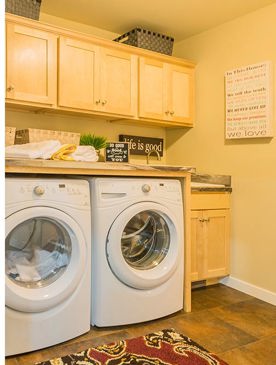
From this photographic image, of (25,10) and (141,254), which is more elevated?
(25,10)

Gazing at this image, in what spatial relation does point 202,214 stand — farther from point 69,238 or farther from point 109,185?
point 69,238

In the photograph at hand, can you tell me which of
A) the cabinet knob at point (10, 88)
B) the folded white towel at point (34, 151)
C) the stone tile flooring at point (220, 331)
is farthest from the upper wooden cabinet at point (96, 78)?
the stone tile flooring at point (220, 331)

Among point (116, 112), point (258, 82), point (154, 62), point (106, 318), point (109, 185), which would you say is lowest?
point (106, 318)

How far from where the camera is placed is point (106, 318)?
214cm

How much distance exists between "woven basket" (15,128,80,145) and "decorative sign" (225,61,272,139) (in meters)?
1.35

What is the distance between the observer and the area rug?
1.79 meters

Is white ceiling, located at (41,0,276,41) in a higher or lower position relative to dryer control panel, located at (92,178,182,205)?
higher

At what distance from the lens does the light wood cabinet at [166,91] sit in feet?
10.3

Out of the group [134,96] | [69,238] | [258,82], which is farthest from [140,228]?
[258,82]

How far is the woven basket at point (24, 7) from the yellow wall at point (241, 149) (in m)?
1.55

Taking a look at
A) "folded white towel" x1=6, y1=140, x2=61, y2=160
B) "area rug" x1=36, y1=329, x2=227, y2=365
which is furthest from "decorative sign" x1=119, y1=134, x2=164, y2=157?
"area rug" x1=36, y1=329, x2=227, y2=365

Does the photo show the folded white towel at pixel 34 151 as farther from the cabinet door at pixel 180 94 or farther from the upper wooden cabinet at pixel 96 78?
the cabinet door at pixel 180 94

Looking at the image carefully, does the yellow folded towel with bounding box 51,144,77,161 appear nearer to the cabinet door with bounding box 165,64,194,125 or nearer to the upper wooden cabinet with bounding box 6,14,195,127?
the upper wooden cabinet with bounding box 6,14,195,127

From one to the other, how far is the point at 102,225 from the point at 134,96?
1430 mm
